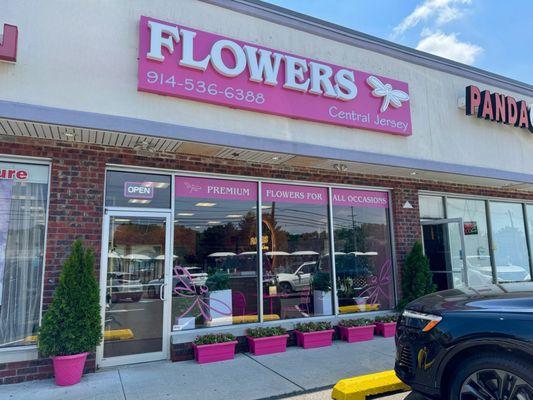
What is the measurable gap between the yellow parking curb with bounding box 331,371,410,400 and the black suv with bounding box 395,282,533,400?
66 cm

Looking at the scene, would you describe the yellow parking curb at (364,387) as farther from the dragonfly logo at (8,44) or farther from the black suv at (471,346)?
the dragonfly logo at (8,44)

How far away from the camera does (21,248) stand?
5.55 meters

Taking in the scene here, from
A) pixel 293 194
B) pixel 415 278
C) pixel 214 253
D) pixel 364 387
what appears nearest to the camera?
pixel 364 387

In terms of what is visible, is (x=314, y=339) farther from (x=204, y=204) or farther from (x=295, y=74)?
(x=295, y=74)

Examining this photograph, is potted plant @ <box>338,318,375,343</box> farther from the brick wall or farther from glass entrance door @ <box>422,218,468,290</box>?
the brick wall

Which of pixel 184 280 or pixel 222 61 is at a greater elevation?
pixel 222 61

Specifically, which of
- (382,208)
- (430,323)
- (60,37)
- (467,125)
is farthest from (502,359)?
(467,125)

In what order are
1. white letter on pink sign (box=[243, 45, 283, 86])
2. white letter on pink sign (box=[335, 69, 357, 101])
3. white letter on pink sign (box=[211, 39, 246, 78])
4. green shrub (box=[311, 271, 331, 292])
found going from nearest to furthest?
1. white letter on pink sign (box=[211, 39, 246, 78])
2. white letter on pink sign (box=[243, 45, 283, 86])
3. white letter on pink sign (box=[335, 69, 357, 101])
4. green shrub (box=[311, 271, 331, 292])

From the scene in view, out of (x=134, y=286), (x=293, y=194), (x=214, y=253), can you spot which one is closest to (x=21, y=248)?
(x=134, y=286)

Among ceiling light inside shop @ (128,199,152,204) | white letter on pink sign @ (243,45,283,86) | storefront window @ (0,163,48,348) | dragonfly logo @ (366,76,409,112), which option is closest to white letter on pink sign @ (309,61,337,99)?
white letter on pink sign @ (243,45,283,86)

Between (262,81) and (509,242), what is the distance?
8390 mm

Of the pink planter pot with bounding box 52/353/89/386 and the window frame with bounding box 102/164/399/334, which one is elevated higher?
the window frame with bounding box 102/164/399/334

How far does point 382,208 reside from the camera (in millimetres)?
8664

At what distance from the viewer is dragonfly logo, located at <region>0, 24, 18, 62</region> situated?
4.83m
